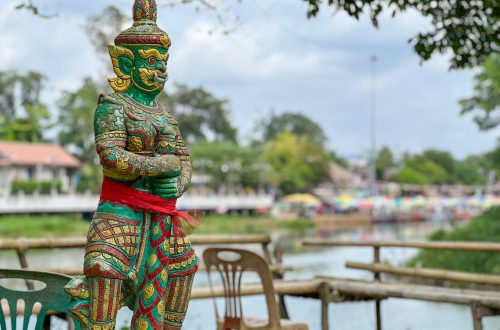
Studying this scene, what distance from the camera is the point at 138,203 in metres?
3.25

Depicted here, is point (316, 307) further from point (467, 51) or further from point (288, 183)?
point (288, 183)

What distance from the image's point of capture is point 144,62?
3342 mm

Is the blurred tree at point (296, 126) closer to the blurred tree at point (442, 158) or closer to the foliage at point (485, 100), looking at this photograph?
the blurred tree at point (442, 158)

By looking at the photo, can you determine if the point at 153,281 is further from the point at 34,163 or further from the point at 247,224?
the point at 34,163

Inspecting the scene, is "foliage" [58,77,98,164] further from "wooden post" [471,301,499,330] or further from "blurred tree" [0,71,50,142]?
"wooden post" [471,301,499,330]

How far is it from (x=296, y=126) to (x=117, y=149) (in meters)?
60.9

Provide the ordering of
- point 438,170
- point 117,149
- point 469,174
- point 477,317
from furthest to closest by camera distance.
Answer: point 469,174 < point 438,170 < point 477,317 < point 117,149

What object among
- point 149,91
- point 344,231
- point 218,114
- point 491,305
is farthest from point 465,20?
point 218,114

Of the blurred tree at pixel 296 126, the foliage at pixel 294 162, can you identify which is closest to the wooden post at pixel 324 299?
the foliage at pixel 294 162

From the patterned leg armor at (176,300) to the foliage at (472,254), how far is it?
10444mm

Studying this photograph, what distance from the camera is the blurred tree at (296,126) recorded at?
6225 centimetres

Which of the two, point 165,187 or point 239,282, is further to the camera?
point 239,282

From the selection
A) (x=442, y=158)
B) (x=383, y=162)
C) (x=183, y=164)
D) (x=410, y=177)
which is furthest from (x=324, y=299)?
(x=442, y=158)

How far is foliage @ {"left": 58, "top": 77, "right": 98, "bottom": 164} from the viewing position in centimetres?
2655
